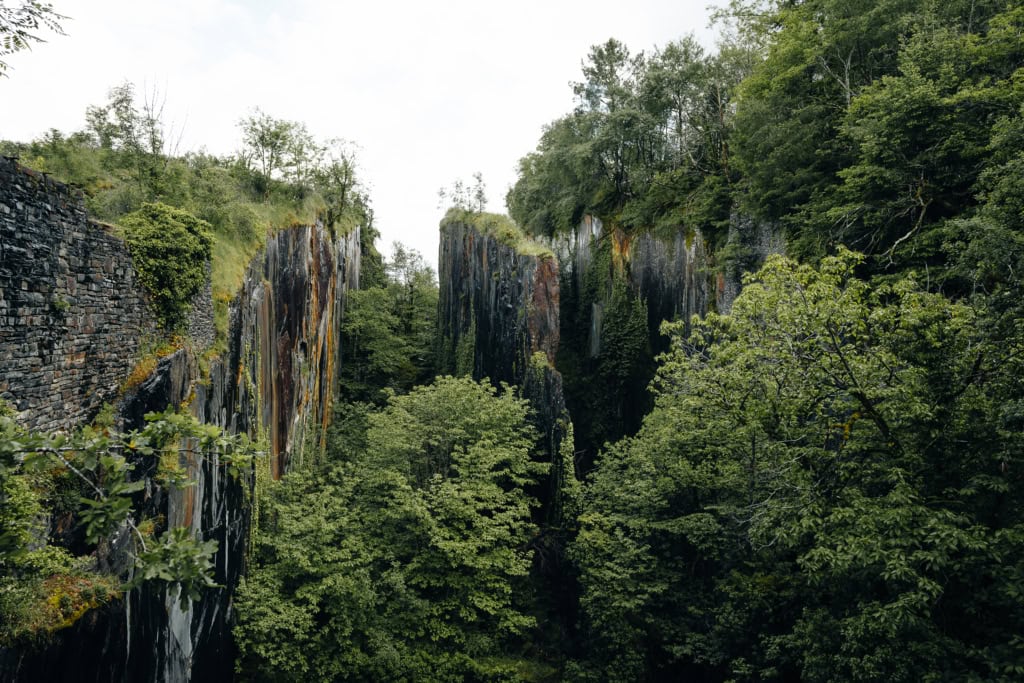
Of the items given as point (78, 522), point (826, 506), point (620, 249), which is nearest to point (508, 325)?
point (620, 249)

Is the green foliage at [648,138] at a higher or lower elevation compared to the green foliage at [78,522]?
higher

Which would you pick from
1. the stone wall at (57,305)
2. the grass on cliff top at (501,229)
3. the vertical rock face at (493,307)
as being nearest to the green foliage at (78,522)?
the stone wall at (57,305)

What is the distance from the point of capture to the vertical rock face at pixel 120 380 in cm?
585

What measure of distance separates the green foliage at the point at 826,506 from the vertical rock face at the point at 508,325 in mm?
4664

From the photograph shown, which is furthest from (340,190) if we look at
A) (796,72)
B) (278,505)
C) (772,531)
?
(772,531)

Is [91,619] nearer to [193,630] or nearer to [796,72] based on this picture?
[193,630]

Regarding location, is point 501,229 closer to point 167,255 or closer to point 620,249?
point 620,249

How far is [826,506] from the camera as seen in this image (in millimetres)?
9164

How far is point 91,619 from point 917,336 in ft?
37.0

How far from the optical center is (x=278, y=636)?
37.1 feet

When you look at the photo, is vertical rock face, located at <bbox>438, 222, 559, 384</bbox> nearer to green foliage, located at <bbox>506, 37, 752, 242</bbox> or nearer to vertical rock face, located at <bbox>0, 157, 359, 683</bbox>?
green foliage, located at <bbox>506, 37, 752, 242</bbox>

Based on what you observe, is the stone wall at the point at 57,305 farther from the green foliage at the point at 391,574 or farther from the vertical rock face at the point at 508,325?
the vertical rock face at the point at 508,325

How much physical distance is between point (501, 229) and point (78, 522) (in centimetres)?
1843

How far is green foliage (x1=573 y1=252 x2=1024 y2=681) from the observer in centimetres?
719
